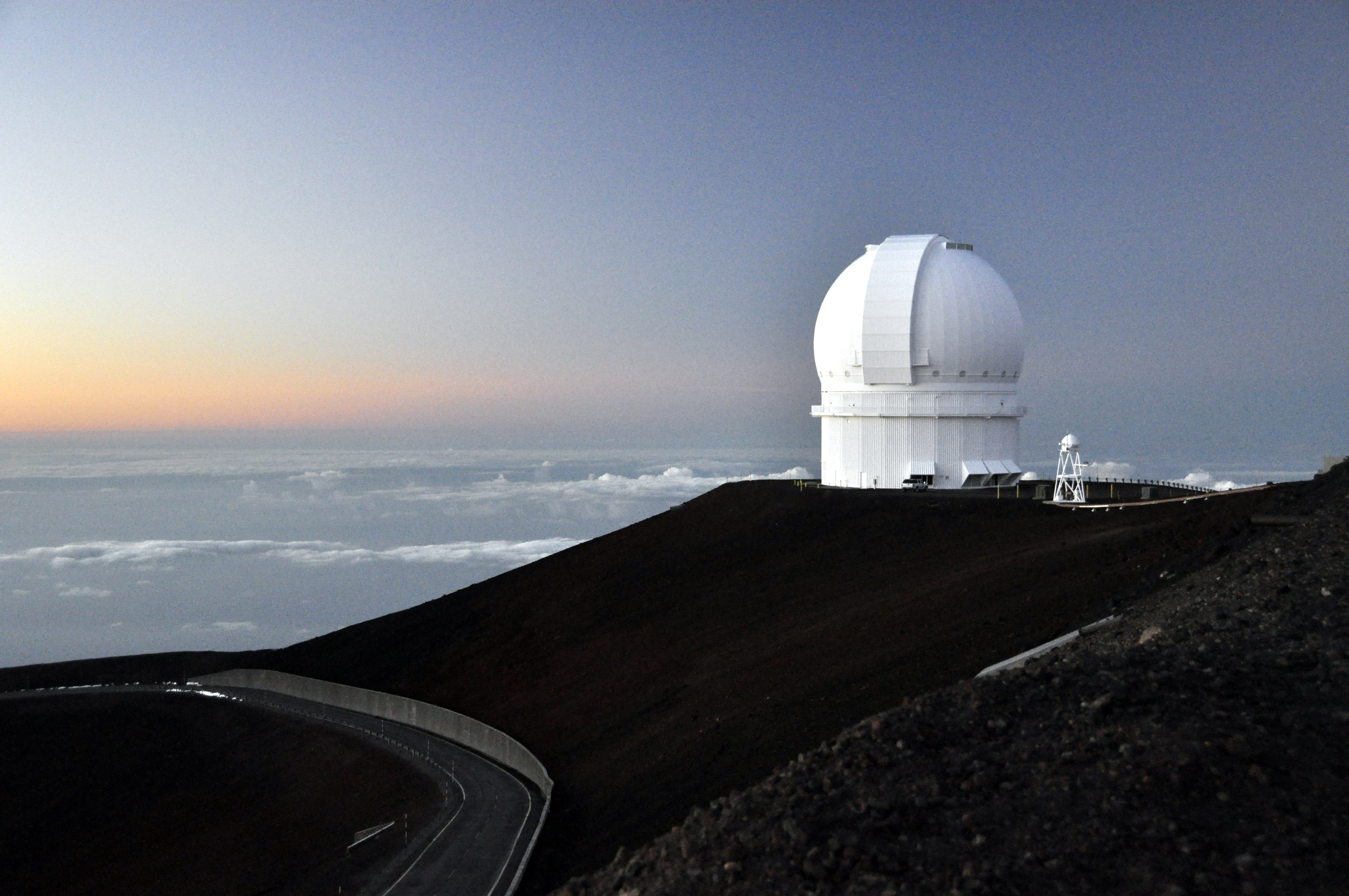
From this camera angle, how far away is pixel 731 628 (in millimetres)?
27906

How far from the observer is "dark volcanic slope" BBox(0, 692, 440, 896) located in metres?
22.3

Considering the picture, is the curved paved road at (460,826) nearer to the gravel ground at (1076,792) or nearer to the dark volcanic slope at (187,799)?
the dark volcanic slope at (187,799)

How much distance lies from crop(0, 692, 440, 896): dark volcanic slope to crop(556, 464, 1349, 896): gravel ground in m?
11.1

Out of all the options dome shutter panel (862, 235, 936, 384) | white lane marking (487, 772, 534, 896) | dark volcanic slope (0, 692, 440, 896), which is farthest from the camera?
dome shutter panel (862, 235, 936, 384)

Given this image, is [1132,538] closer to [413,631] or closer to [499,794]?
[499,794]

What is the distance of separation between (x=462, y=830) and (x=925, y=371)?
23.8 metres

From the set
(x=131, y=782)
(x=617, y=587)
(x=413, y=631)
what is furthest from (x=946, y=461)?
(x=131, y=782)

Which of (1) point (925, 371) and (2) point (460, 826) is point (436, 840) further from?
(1) point (925, 371)

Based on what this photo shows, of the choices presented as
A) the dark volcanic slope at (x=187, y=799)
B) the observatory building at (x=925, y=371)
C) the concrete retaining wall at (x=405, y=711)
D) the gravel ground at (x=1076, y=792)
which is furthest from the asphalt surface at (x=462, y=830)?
the observatory building at (x=925, y=371)

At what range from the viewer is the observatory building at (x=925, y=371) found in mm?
37219

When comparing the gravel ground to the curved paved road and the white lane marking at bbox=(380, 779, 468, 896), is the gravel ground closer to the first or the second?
the curved paved road

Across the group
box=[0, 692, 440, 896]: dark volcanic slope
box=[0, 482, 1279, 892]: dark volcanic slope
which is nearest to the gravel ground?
box=[0, 482, 1279, 892]: dark volcanic slope

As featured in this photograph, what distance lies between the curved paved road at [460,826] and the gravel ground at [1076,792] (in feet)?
23.4

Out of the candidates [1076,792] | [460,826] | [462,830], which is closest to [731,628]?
[460,826]
